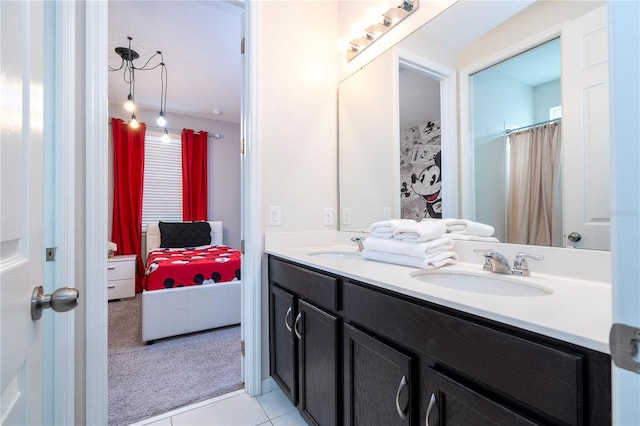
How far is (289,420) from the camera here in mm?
1489

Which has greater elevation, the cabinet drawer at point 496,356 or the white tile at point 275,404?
the cabinet drawer at point 496,356

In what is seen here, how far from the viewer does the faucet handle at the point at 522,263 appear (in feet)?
3.36

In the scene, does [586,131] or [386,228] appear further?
[386,228]

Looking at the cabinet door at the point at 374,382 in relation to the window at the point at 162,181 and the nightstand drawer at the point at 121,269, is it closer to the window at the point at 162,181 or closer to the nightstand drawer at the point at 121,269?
the nightstand drawer at the point at 121,269

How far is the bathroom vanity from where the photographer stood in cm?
52

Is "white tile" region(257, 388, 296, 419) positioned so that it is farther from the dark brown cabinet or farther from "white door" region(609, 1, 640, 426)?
"white door" region(609, 1, 640, 426)

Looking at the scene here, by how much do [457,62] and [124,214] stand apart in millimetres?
4409

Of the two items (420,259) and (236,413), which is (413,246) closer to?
(420,259)

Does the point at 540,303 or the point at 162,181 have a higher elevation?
the point at 162,181

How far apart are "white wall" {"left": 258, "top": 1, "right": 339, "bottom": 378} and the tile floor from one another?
16cm

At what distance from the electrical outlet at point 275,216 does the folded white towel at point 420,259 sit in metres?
0.69

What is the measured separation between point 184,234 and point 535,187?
13.7 feet

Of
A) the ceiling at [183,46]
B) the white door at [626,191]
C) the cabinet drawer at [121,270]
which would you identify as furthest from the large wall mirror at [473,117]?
the cabinet drawer at [121,270]

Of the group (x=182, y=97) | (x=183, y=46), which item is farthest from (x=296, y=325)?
(x=182, y=97)
